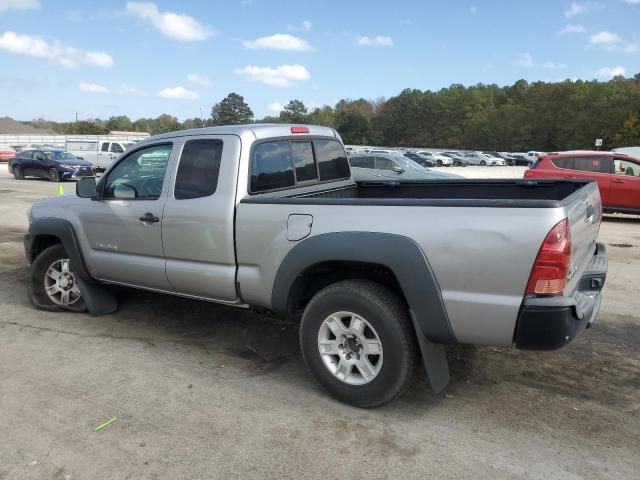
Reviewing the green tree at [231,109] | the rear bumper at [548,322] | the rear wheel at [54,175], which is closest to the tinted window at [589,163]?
the rear bumper at [548,322]

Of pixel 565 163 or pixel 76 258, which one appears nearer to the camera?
pixel 76 258

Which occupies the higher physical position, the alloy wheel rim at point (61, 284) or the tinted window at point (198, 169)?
→ the tinted window at point (198, 169)

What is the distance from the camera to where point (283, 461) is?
2932 mm

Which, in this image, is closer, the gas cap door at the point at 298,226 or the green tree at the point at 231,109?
the gas cap door at the point at 298,226

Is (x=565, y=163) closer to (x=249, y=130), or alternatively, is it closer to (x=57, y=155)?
(x=249, y=130)

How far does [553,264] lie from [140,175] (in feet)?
11.2

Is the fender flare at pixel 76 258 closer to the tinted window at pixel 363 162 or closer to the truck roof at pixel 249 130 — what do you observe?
the truck roof at pixel 249 130

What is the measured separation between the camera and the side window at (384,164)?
15.3 meters

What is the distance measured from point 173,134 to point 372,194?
212cm

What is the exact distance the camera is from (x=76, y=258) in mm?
4973

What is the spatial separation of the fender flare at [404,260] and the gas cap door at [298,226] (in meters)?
0.08

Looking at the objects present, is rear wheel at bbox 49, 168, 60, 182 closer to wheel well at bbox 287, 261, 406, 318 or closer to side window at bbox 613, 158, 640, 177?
side window at bbox 613, 158, 640, 177

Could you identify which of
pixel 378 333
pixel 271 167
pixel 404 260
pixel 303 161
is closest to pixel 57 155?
pixel 303 161

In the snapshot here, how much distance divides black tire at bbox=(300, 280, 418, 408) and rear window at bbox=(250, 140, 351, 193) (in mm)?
1129
